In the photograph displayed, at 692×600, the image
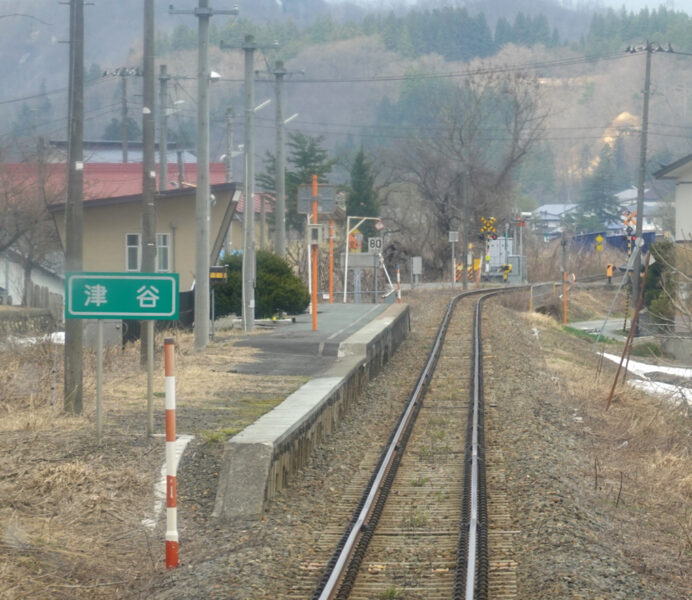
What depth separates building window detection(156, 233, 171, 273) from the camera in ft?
111

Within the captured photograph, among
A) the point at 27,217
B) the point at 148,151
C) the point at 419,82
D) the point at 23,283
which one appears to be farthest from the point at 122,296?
the point at 419,82

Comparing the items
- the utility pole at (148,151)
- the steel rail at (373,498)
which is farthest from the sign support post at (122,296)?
the utility pole at (148,151)

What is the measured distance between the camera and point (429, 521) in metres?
9.33

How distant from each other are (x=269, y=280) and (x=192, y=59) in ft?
404

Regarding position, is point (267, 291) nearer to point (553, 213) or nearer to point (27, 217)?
point (27, 217)

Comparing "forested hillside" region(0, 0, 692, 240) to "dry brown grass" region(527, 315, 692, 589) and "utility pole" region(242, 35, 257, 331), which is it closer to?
"utility pole" region(242, 35, 257, 331)

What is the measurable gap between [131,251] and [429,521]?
25.9 m

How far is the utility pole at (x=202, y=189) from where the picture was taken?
67.3ft

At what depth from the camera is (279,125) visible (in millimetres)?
33250

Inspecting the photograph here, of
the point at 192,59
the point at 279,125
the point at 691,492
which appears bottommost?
the point at 691,492

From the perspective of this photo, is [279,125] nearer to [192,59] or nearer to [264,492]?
[264,492]

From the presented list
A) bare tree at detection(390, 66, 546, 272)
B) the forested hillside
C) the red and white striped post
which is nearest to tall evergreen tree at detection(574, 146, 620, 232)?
the forested hillside

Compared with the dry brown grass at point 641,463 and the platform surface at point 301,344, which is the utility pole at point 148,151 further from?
the dry brown grass at point 641,463

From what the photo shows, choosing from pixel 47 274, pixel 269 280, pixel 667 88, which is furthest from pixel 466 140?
pixel 667 88
